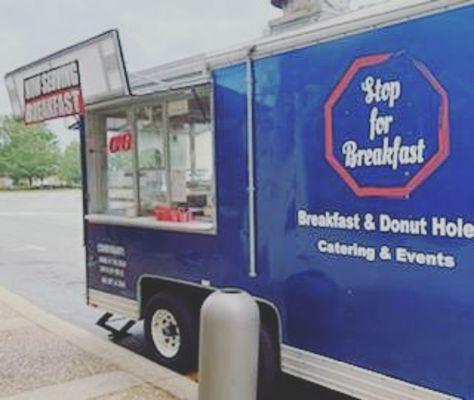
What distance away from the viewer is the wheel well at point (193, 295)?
4793 millimetres

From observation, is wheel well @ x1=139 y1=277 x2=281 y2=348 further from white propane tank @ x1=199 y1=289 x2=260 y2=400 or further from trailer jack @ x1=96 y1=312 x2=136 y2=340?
trailer jack @ x1=96 y1=312 x2=136 y2=340

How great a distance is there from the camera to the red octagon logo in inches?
141

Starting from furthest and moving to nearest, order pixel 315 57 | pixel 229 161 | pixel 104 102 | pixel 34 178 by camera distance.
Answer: pixel 34 178, pixel 104 102, pixel 229 161, pixel 315 57

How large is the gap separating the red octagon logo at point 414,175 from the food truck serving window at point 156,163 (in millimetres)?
1268

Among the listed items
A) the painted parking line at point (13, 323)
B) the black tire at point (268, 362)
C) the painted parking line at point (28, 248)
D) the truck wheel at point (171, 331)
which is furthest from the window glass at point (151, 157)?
the painted parking line at point (28, 248)

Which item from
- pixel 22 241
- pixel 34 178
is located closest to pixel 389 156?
pixel 22 241

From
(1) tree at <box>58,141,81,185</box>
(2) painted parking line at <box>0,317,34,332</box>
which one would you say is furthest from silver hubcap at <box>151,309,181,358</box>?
(1) tree at <box>58,141,81,185</box>

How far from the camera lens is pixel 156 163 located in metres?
6.25

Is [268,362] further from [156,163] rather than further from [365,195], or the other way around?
[156,163]

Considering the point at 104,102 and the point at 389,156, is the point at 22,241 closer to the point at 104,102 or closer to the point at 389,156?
the point at 104,102

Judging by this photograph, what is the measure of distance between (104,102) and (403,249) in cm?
382

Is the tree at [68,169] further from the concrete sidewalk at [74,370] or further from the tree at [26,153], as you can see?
the concrete sidewalk at [74,370]

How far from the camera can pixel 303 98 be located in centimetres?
439

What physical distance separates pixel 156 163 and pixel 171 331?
61.0 inches
